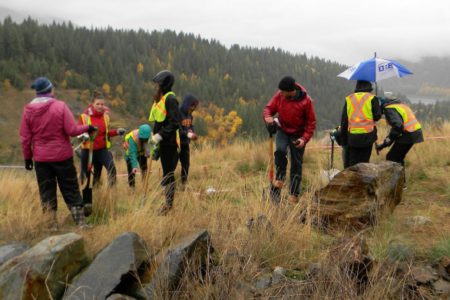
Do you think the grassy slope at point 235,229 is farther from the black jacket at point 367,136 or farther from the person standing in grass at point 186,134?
the person standing in grass at point 186,134

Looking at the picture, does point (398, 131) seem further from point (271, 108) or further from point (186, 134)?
point (186, 134)

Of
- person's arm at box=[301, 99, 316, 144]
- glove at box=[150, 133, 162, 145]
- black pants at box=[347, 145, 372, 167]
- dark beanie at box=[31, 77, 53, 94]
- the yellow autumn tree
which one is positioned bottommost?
the yellow autumn tree

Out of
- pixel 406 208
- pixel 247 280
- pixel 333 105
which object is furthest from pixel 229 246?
pixel 333 105

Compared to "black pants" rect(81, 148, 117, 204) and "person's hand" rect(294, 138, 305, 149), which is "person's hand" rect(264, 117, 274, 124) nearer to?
"person's hand" rect(294, 138, 305, 149)

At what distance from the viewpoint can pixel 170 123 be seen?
498cm

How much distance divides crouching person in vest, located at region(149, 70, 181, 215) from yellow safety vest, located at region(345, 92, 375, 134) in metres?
2.13

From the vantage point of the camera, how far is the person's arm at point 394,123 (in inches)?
222

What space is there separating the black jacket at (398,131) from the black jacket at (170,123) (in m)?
2.71

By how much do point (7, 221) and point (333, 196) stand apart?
3.08 metres

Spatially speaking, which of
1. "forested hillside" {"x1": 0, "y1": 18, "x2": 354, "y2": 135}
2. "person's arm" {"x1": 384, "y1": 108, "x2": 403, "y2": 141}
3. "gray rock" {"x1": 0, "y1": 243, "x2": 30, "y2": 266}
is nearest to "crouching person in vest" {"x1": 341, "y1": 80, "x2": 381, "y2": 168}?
"person's arm" {"x1": 384, "y1": 108, "x2": 403, "y2": 141}

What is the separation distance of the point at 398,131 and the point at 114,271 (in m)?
4.12

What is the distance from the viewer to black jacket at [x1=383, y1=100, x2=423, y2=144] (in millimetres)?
5656

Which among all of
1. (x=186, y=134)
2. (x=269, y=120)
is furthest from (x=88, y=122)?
(x=269, y=120)

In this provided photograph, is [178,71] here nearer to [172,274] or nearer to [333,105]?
[333,105]
